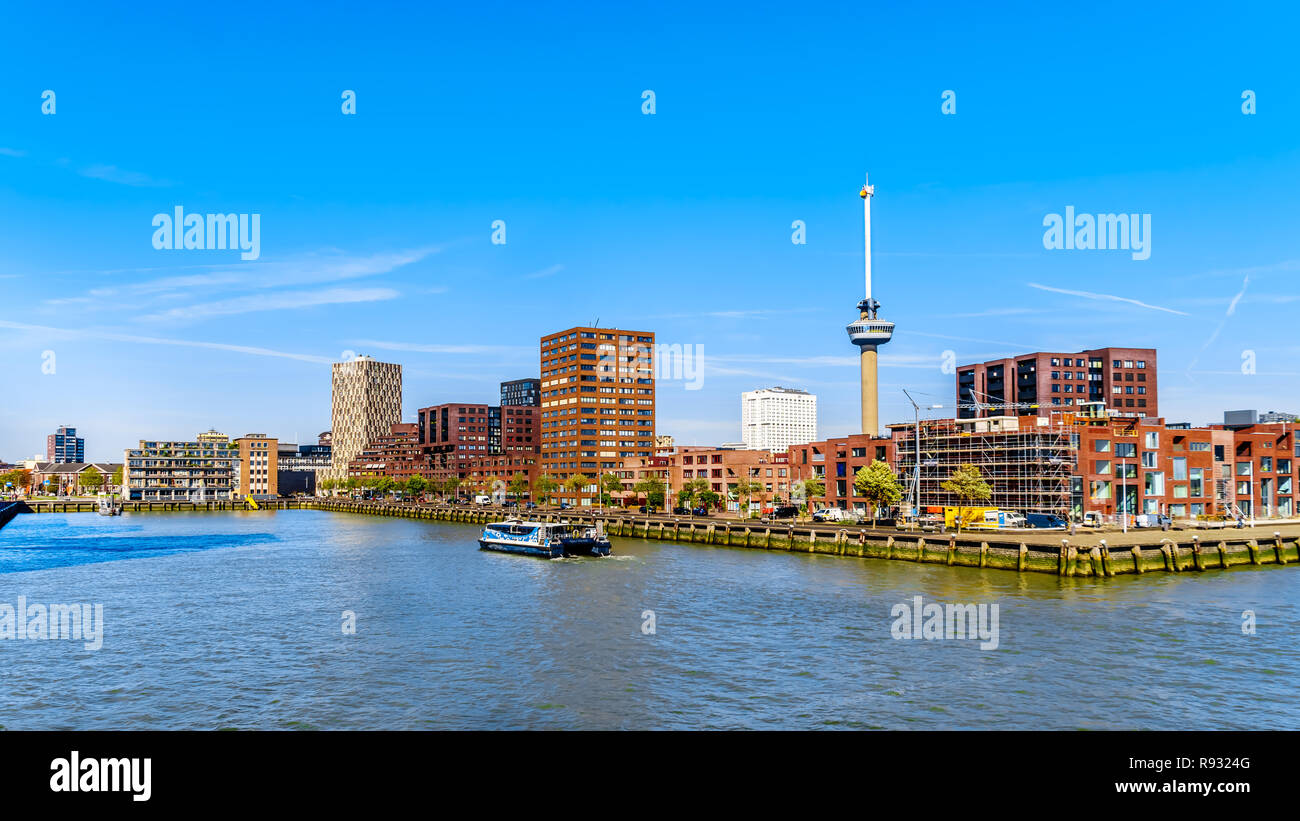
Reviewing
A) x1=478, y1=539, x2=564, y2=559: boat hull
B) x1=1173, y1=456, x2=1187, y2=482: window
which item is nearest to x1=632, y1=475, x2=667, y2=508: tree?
x1=478, y1=539, x2=564, y2=559: boat hull

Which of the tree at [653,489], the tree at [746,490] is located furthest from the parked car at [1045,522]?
the tree at [653,489]

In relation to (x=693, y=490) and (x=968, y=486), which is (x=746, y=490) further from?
(x=968, y=486)

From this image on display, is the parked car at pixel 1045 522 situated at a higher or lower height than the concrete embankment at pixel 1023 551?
higher

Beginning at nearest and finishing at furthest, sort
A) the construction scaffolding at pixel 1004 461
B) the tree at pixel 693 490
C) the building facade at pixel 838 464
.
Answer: the construction scaffolding at pixel 1004 461
the building facade at pixel 838 464
the tree at pixel 693 490

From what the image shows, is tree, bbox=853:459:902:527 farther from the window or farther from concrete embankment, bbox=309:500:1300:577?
the window

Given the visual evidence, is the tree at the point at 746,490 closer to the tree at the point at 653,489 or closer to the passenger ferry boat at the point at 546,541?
the tree at the point at 653,489

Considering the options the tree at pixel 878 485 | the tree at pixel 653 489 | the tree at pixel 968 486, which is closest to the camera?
the tree at pixel 968 486
